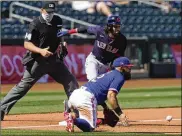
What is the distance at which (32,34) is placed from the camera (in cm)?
930

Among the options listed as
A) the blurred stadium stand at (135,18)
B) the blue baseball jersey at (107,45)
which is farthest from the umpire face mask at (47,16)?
the blurred stadium stand at (135,18)

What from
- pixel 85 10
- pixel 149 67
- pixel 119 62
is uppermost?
pixel 119 62

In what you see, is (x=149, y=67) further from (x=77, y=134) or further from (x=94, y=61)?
(x=77, y=134)

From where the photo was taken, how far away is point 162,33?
29953 mm

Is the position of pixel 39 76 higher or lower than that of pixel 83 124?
higher

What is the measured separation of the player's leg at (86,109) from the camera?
26.2 feet

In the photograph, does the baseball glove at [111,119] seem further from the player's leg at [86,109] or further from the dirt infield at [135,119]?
the player's leg at [86,109]

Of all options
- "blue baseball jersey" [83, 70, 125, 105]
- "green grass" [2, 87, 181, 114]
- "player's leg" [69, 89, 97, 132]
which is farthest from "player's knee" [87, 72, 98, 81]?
"green grass" [2, 87, 181, 114]

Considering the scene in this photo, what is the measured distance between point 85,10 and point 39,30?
21225mm

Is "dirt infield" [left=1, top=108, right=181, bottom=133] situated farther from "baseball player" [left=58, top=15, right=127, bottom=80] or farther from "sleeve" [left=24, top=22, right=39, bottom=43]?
"sleeve" [left=24, top=22, right=39, bottom=43]

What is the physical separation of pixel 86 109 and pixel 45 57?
1.67 m

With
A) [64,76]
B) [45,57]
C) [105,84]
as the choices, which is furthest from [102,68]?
[105,84]

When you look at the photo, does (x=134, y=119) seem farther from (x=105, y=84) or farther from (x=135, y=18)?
(x=135, y=18)

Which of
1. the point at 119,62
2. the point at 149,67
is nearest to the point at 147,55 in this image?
the point at 149,67
